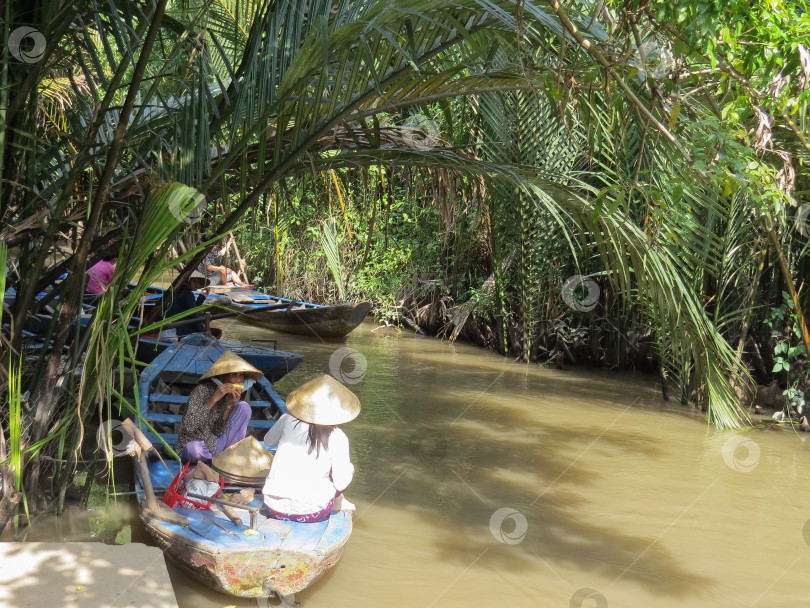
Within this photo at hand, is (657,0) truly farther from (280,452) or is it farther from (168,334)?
(168,334)

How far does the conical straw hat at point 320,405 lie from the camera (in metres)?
3.80

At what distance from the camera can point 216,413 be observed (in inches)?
174

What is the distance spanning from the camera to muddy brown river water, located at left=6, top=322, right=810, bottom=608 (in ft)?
13.7

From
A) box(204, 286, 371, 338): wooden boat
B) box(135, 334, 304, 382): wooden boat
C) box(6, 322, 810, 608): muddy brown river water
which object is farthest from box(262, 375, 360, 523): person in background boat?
box(204, 286, 371, 338): wooden boat

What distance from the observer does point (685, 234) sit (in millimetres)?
5102

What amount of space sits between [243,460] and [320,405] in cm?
52

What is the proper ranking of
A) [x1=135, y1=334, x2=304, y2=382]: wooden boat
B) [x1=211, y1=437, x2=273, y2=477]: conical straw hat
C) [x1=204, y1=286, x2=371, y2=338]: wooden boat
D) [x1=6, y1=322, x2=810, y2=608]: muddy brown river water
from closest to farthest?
1. [x1=211, y1=437, x2=273, y2=477]: conical straw hat
2. [x1=6, y1=322, x2=810, y2=608]: muddy brown river water
3. [x1=135, y1=334, x2=304, y2=382]: wooden boat
4. [x1=204, y1=286, x2=371, y2=338]: wooden boat

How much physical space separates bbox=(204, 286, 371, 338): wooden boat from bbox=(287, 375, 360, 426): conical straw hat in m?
6.58

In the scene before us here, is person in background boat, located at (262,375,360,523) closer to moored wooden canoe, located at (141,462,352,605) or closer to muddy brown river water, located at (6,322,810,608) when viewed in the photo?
moored wooden canoe, located at (141,462,352,605)

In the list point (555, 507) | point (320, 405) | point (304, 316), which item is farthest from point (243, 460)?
point (304, 316)

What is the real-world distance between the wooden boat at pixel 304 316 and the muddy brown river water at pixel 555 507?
1917 mm

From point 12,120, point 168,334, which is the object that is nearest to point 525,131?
point 168,334

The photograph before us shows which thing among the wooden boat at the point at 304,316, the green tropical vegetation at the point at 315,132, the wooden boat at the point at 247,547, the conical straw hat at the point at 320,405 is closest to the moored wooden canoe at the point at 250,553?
the wooden boat at the point at 247,547

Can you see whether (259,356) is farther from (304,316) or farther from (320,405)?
(304,316)
